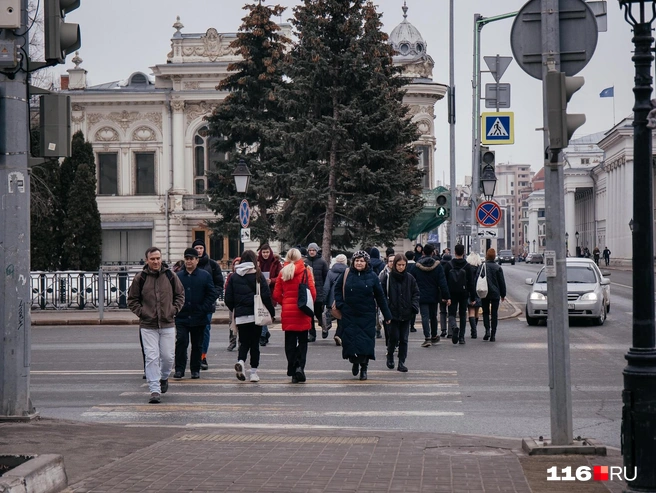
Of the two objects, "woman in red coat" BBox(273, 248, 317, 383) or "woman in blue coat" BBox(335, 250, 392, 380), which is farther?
"woman in blue coat" BBox(335, 250, 392, 380)

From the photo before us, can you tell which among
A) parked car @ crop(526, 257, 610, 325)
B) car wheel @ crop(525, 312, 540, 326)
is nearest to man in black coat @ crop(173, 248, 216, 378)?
parked car @ crop(526, 257, 610, 325)

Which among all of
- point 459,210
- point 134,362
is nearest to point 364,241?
point 459,210

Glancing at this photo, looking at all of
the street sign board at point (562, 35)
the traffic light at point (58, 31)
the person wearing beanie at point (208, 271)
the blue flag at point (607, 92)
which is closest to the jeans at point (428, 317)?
the person wearing beanie at point (208, 271)

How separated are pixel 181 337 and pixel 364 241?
25179mm

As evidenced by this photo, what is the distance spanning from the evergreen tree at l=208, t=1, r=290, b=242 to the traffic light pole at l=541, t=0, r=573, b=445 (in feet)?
109

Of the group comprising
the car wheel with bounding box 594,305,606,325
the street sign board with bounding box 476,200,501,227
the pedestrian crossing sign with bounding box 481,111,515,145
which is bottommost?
the car wheel with bounding box 594,305,606,325

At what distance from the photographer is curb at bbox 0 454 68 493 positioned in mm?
6973

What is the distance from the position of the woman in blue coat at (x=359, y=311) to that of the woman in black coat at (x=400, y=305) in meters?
0.68

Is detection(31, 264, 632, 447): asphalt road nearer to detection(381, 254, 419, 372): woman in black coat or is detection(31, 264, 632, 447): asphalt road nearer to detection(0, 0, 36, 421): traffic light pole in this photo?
detection(381, 254, 419, 372): woman in black coat

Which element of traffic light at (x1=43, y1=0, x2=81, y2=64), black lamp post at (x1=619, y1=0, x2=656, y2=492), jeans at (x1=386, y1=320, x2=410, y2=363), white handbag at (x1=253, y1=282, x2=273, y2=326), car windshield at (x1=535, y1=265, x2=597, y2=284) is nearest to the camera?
black lamp post at (x1=619, y1=0, x2=656, y2=492)

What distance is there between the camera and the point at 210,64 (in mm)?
63031

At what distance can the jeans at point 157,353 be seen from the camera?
13.3 metres

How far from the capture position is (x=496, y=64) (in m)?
32.8

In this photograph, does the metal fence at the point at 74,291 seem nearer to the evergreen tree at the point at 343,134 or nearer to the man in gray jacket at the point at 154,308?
the evergreen tree at the point at 343,134
